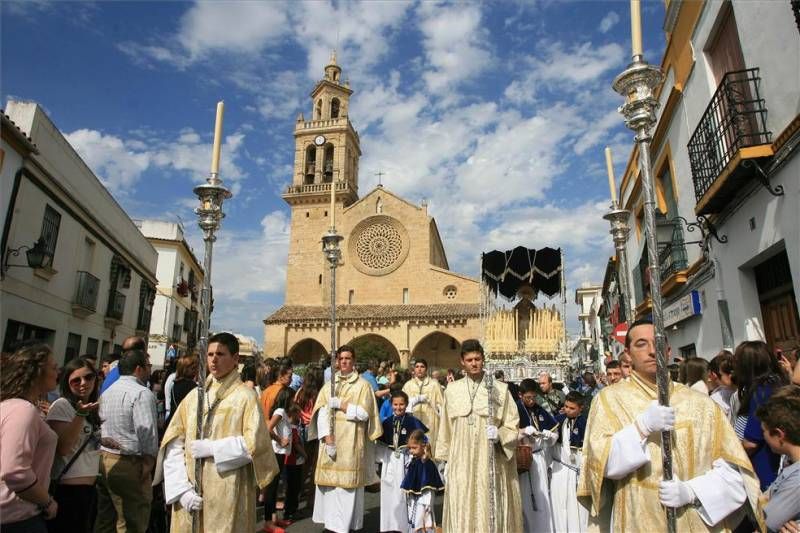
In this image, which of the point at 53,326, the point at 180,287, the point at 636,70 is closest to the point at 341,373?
the point at 636,70

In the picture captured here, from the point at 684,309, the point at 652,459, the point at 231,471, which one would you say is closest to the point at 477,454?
the point at 652,459

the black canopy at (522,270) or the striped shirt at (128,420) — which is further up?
the black canopy at (522,270)

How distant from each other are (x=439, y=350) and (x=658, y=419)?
30111mm

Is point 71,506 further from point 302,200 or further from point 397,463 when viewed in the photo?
point 302,200

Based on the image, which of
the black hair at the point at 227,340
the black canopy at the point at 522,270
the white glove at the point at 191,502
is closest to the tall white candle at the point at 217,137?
the black hair at the point at 227,340

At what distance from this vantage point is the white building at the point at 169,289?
2305 centimetres

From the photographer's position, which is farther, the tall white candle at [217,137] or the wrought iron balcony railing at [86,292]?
the wrought iron balcony railing at [86,292]

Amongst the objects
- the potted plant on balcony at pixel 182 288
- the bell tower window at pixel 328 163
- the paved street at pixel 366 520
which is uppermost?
the bell tower window at pixel 328 163

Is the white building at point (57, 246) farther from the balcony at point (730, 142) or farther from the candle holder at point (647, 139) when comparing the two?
the balcony at point (730, 142)

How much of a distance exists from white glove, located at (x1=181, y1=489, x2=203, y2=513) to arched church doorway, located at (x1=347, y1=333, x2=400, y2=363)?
24.2 meters

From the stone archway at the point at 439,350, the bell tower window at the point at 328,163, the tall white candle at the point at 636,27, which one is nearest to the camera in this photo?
the tall white candle at the point at 636,27

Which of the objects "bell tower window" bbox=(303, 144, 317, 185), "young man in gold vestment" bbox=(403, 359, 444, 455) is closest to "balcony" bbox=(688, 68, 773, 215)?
"young man in gold vestment" bbox=(403, 359, 444, 455)

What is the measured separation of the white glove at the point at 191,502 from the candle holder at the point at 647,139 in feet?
8.63

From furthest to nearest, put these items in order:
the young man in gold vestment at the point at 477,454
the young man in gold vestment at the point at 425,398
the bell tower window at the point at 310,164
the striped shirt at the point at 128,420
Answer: the bell tower window at the point at 310,164
the young man in gold vestment at the point at 425,398
the young man in gold vestment at the point at 477,454
the striped shirt at the point at 128,420
